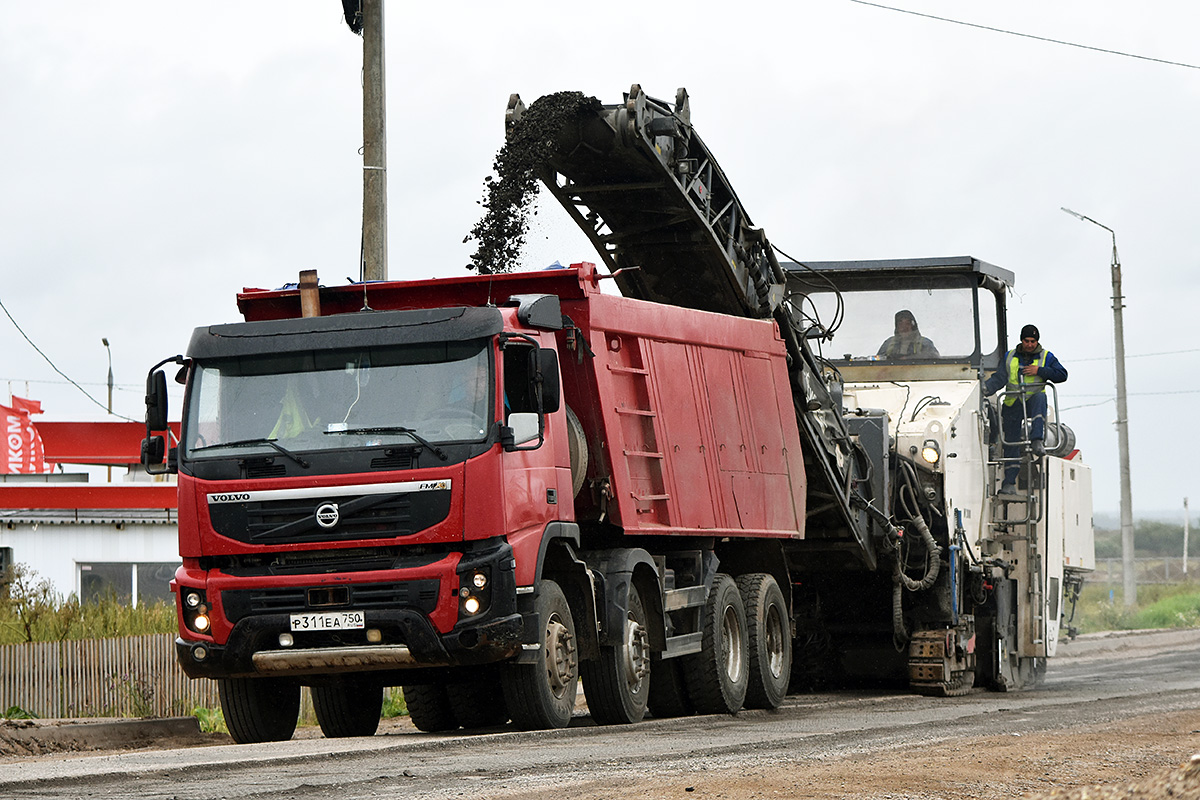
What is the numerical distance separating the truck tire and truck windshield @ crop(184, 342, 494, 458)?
109 cm

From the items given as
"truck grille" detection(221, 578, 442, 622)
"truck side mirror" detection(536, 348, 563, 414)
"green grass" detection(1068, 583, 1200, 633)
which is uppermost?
"truck side mirror" detection(536, 348, 563, 414)

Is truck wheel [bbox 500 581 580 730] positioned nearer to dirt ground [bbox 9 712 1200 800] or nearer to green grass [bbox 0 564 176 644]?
dirt ground [bbox 9 712 1200 800]

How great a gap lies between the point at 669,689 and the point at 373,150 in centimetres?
568

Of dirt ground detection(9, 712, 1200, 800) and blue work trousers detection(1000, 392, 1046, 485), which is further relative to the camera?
blue work trousers detection(1000, 392, 1046, 485)

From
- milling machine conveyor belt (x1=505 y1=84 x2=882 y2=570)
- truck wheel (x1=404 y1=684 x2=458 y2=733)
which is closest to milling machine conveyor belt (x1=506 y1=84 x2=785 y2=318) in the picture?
milling machine conveyor belt (x1=505 y1=84 x2=882 y2=570)

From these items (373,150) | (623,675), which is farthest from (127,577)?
(623,675)

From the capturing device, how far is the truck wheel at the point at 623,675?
11445 mm

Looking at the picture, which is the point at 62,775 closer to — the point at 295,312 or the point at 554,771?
the point at 554,771

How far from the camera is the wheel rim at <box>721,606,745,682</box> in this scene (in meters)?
13.2

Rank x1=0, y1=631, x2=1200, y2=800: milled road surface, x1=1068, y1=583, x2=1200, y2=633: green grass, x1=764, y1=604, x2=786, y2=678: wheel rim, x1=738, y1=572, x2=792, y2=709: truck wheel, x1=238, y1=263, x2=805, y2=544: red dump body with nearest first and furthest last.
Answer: x1=0, y1=631, x2=1200, y2=800: milled road surface, x1=238, y1=263, x2=805, y2=544: red dump body, x1=738, y1=572, x2=792, y2=709: truck wheel, x1=764, y1=604, x2=786, y2=678: wheel rim, x1=1068, y1=583, x2=1200, y2=633: green grass

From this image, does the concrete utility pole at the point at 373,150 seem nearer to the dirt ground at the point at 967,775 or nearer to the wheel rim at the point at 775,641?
the wheel rim at the point at 775,641

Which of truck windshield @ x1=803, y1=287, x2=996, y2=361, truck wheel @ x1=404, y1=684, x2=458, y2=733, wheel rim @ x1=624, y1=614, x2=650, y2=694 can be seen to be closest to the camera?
wheel rim @ x1=624, y1=614, x2=650, y2=694

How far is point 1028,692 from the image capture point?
17016 mm

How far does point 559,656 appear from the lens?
10.9m
